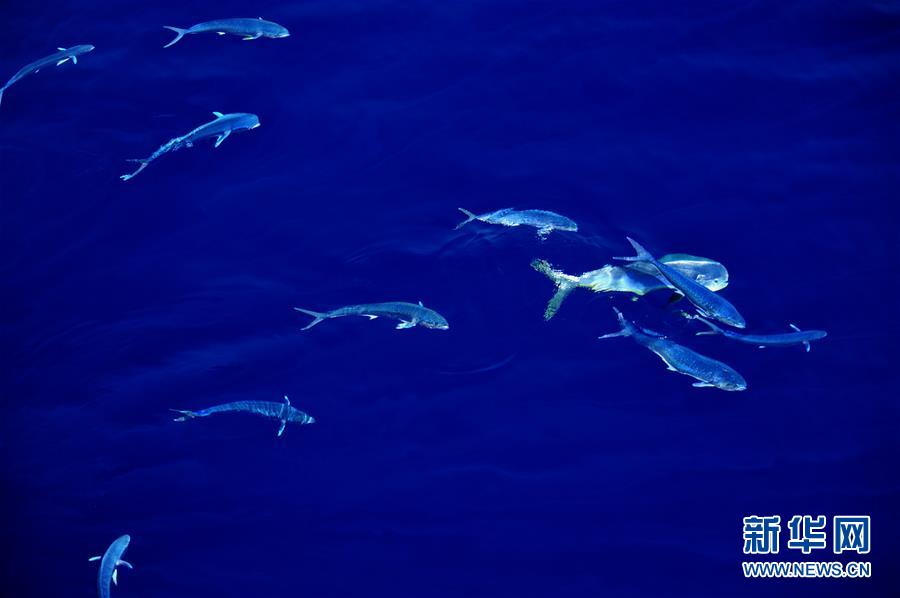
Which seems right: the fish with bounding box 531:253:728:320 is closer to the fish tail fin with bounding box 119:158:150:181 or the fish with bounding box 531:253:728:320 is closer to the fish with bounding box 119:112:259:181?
the fish with bounding box 119:112:259:181

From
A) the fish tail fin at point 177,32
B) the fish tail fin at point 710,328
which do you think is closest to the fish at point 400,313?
the fish tail fin at point 710,328

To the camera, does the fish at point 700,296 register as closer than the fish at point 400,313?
Yes

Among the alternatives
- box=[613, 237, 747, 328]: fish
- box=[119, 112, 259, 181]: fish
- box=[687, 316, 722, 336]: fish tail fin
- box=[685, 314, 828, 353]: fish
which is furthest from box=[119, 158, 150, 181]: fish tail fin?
box=[685, 314, 828, 353]: fish

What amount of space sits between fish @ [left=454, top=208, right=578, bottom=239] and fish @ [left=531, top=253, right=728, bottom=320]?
0.39 meters

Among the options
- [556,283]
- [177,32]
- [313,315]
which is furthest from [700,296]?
[177,32]

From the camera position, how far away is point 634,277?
6320 millimetres

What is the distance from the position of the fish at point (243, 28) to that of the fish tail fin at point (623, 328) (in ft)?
16.3

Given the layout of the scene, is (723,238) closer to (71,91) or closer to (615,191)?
(615,191)

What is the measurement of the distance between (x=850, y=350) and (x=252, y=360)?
19.3 feet

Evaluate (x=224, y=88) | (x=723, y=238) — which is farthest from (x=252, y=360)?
(x=723, y=238)

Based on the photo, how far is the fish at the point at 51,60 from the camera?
7.56 metres

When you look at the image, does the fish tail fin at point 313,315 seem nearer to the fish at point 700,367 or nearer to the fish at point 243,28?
the fish at point 700,367

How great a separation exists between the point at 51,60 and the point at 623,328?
6918 millimetres

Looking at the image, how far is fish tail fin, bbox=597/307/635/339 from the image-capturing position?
6.35 meters
